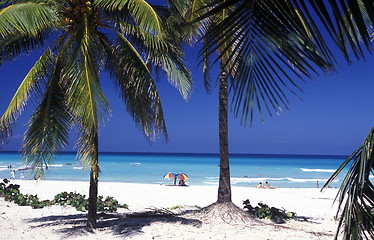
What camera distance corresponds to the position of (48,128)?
7.29m

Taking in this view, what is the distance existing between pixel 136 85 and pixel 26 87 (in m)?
2.10

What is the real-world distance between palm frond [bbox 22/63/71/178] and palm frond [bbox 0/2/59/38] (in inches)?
48.0

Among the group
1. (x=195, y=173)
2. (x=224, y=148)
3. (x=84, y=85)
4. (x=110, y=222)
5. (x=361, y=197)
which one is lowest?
(x=195, y=173)

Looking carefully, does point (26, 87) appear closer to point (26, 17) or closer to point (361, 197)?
point (26, 17)

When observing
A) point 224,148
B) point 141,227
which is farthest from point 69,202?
point 224,148

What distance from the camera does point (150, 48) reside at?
7.80 metres

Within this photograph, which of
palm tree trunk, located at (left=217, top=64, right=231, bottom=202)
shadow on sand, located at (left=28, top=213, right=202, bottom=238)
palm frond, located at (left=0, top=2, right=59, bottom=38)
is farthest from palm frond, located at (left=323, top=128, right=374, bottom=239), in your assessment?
palm tree trunk, located at (left=217, top=64, right=231, bottom=202)

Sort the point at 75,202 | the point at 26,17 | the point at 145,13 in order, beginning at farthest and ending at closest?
the point at 75,202, the point at 145,13, the point at 26,17

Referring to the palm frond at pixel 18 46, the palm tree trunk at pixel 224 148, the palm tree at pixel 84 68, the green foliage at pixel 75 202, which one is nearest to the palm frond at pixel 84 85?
the palm tree at pixel 84 68

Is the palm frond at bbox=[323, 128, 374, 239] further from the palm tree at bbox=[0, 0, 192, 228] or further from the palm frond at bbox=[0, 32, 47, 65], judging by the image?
the palm frond at bbox=[0, 32, 47, 65]

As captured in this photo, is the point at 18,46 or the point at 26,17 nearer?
the point at 26,17

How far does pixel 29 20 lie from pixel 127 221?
15.7ft

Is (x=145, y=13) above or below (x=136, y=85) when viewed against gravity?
above

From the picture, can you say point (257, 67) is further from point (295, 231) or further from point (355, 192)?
point (295, 231)
